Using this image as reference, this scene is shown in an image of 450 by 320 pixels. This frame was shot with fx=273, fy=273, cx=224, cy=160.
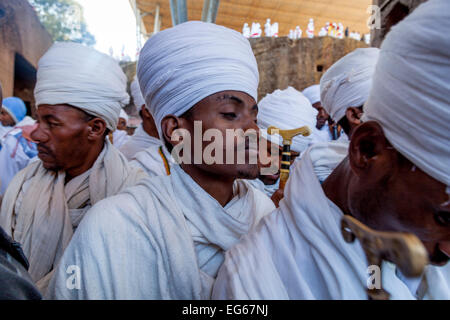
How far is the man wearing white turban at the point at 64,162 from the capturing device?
183 centimetres

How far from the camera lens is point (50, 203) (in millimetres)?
1914

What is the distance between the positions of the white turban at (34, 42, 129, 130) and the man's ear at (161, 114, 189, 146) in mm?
965

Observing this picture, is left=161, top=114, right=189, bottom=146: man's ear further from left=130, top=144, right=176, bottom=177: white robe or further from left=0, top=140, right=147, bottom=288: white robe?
left=130, top=144, right=176, bottom=177: white robe

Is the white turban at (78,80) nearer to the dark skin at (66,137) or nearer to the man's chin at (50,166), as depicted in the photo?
the dark skin at (66,137)

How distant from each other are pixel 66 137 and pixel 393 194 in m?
2.02

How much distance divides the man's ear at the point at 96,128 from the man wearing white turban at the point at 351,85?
6.07ft

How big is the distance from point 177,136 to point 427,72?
3.38 ft

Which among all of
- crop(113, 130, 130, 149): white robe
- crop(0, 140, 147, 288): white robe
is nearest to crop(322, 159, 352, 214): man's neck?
crop(0, 140, 147, 288): white robe

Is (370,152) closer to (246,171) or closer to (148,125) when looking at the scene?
(246,171)

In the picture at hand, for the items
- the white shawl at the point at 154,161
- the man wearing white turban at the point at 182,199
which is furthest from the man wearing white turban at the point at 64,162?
the man wearing white turban at the point at 182,199

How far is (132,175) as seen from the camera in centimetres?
221

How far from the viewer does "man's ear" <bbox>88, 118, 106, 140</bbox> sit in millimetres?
2068
